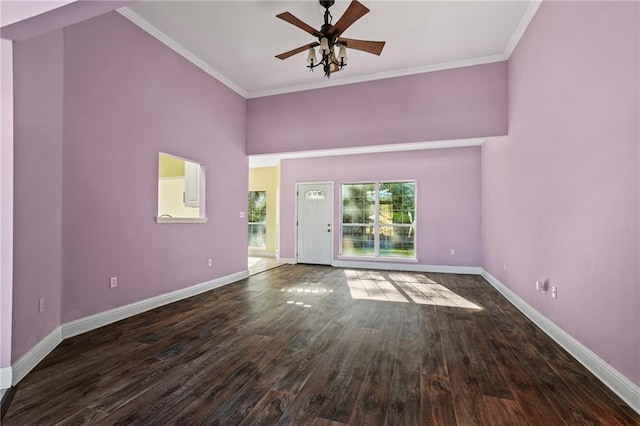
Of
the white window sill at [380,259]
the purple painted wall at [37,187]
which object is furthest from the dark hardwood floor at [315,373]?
the white window sill at [380,259]

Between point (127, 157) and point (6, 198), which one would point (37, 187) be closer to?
point (6, 198)

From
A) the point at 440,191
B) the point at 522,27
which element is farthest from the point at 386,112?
the point at 440,191

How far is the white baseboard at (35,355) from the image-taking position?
202 centimetres

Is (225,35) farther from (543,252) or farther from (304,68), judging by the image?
(543,252)

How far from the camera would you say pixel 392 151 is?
21.9 feet

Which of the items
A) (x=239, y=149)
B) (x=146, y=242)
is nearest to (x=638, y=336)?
(x=146, y=242)

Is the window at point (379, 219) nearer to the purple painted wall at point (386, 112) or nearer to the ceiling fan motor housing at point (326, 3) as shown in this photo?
the purple painted wall at point (386, 112)

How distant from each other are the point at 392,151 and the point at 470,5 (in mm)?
3591

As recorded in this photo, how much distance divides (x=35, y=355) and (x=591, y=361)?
419 cm

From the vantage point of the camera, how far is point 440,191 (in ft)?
21.0

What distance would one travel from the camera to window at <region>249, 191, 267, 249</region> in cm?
900

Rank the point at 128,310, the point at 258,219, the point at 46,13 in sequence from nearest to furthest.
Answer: the point at 46,13
the point at 128,310
the point at 258,219

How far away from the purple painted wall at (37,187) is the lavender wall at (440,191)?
5393mm

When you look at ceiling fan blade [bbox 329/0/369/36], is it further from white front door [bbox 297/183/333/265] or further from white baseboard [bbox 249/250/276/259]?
white baseboard [bbox 249/250/276/259]
